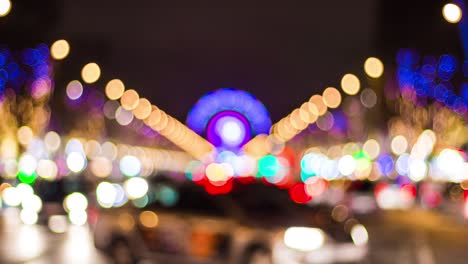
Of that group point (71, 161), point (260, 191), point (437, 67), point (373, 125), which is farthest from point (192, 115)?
point (260, 191)

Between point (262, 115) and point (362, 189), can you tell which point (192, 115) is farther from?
point (362, 189)

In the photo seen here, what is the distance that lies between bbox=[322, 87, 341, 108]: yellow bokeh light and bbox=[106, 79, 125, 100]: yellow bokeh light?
22.0 meters

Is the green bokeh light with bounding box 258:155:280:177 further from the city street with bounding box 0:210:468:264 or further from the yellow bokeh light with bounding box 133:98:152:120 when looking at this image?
the yellow bokeh light with bounding box 133:98:152:120

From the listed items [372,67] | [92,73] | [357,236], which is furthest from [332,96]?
[357,236]

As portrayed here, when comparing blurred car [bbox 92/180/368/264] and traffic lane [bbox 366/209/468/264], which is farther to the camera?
traffic lane [bbox 366/209/468/264]

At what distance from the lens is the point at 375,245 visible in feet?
85.0

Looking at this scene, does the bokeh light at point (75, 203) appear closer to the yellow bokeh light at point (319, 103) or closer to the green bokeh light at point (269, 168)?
the green bokeh light at point (269, 168)

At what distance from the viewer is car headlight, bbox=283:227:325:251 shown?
53.5ft

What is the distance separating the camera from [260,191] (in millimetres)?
17688

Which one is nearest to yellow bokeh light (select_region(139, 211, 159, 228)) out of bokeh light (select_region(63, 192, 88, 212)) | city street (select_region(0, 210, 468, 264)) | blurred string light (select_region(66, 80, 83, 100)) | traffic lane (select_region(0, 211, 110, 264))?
traffic lane (select_region(0, 211, 110, 264))

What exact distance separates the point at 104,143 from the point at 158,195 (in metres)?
120

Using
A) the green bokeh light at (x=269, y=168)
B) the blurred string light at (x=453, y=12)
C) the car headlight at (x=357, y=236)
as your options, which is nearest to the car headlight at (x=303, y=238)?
the car headlight at (x=357, y=236)

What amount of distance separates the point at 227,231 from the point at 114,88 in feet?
246

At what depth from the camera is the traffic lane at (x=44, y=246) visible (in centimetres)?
1903
